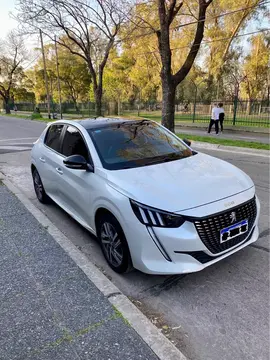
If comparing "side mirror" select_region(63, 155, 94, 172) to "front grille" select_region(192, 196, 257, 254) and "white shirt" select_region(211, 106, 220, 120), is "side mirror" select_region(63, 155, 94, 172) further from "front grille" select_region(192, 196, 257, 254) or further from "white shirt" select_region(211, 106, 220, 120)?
"white shirt" select_region(211, 106, 220, 120)

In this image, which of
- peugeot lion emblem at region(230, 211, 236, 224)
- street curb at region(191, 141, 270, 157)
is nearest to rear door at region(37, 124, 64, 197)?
peugeot lion emblem at region(230, 211, 236, 224)

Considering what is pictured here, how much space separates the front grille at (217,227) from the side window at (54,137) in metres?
2.66

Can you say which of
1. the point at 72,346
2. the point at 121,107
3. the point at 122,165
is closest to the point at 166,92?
the point at 122,165

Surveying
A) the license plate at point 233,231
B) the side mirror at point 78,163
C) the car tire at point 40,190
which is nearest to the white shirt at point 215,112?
the car tire at point 40,190

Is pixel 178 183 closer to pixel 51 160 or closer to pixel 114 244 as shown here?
pixel 114 244

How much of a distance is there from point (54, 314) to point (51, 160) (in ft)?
8.28

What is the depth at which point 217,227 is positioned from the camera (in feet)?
8.48

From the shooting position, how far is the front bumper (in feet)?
8.18

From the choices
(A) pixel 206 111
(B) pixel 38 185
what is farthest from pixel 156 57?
(B) pixel 38 185

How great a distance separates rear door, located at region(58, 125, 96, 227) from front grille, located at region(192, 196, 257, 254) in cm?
133

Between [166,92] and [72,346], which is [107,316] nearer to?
[72,346]

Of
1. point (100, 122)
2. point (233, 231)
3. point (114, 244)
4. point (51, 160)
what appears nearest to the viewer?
point (233, 231)

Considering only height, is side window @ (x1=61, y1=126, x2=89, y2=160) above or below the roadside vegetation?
below

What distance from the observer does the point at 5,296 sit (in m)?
2.74
